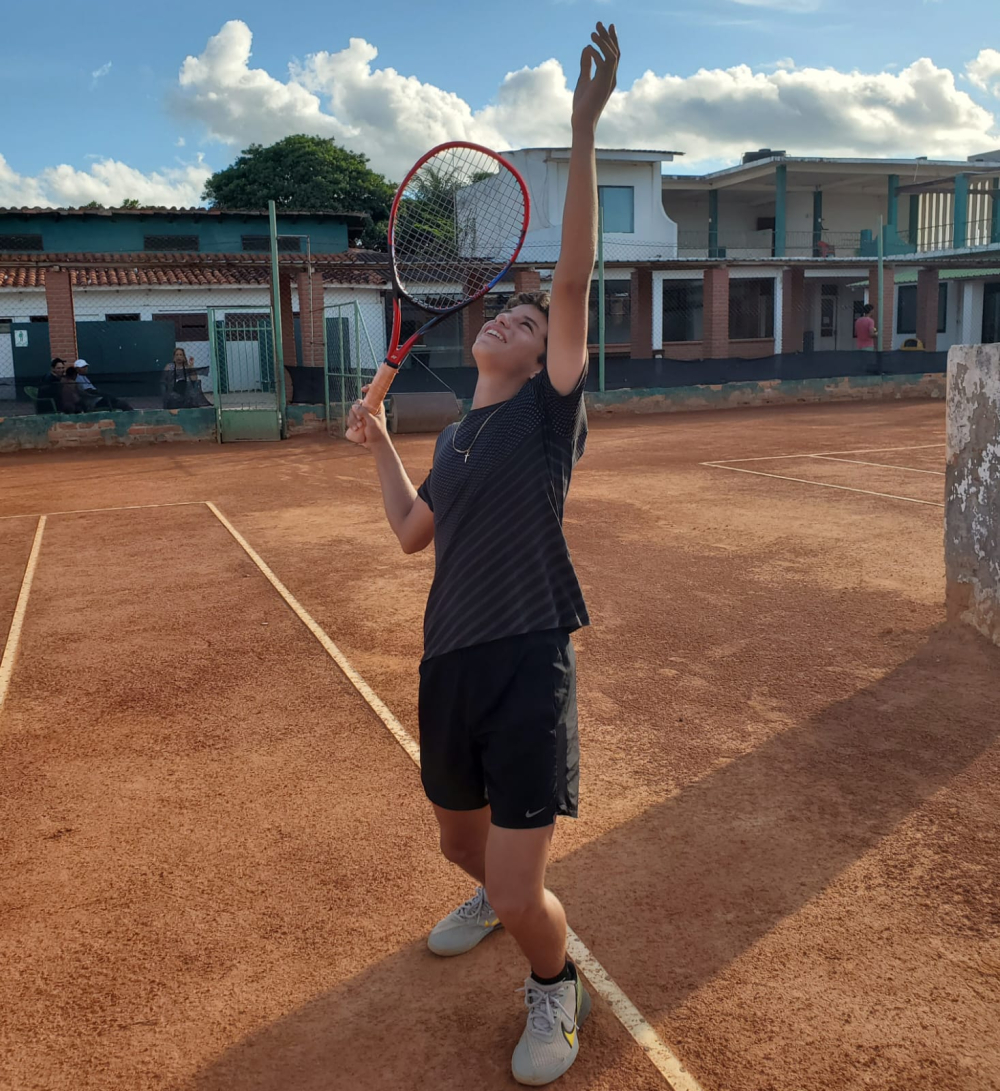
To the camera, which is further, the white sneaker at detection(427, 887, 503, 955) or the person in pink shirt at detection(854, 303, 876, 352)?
the person in pink shirt at detection(854, 303, 876, 352)

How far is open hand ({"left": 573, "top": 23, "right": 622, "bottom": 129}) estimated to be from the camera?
7.61 feet

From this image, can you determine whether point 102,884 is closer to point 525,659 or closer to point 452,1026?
point 452,1026

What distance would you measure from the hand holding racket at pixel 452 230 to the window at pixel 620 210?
98.7ft

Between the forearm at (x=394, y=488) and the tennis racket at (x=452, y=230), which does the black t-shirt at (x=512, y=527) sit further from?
the tennis racket at (x=452, y=230)

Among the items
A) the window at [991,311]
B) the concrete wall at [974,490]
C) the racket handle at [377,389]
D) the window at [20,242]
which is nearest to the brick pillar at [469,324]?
the window at [20,242]

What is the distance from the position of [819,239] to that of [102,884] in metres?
38.3

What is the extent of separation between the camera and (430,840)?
12.1 ft

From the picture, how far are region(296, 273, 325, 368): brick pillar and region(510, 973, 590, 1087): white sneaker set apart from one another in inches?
775

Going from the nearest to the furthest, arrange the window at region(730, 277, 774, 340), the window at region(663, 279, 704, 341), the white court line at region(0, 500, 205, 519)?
the white court line at region(0, 500, 205, 519) < the window at region(663, 279, 704, 341) < the window at region(730, 277, 774, 340)

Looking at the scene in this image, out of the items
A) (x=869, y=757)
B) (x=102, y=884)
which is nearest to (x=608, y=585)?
(x=869, y=757)

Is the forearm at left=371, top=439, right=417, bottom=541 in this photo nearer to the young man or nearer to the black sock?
the young man

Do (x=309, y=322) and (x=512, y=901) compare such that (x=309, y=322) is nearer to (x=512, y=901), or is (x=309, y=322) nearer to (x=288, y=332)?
(x=288, y=332)

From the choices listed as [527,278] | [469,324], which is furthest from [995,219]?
[469,324]

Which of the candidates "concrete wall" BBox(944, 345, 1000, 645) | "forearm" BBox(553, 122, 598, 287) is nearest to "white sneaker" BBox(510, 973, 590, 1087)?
"forearm" BBox(553, 122, 598, 287)
